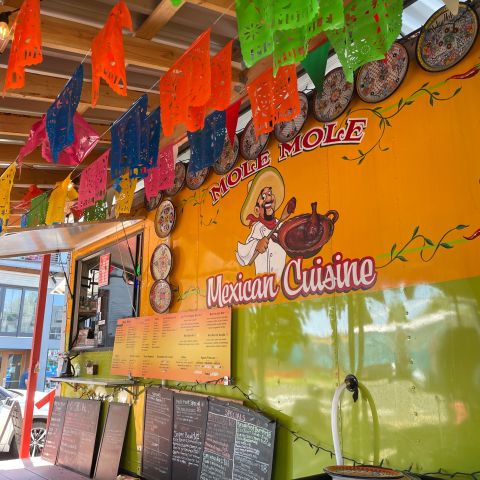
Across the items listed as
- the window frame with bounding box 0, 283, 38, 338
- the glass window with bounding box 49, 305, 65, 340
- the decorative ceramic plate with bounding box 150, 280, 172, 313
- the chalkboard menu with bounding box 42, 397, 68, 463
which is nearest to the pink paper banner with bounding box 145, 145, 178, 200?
the decorative ceramic plate with bounding box 150, 280, 172, 313

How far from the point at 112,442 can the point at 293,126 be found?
11.1 ft

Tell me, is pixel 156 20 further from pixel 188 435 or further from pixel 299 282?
pixel 188 435

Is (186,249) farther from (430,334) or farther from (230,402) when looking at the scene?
(430,334)

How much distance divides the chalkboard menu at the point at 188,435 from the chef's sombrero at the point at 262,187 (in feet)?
4.69

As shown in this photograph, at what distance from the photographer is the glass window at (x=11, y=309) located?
15719 mm

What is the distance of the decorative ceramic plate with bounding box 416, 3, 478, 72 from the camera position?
7.03 ft

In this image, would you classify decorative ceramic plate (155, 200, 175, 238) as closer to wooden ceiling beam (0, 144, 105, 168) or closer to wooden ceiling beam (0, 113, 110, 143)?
wooden ceiling beam (0, 144, 105, 168)

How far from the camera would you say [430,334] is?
211 cm

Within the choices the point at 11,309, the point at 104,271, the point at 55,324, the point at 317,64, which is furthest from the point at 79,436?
the point at 55,324

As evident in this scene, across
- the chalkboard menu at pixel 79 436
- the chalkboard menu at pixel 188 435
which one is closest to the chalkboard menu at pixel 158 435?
the chalkboard menu at pixel 188 435

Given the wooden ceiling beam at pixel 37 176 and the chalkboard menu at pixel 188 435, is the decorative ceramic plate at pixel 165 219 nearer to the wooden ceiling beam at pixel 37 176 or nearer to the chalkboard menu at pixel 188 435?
the chalkboard menu at pixel 188 435

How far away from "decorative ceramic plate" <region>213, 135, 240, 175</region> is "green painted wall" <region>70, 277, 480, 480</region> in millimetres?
1142

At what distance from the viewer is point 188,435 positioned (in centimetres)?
351

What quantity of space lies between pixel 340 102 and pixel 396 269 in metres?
1.06
